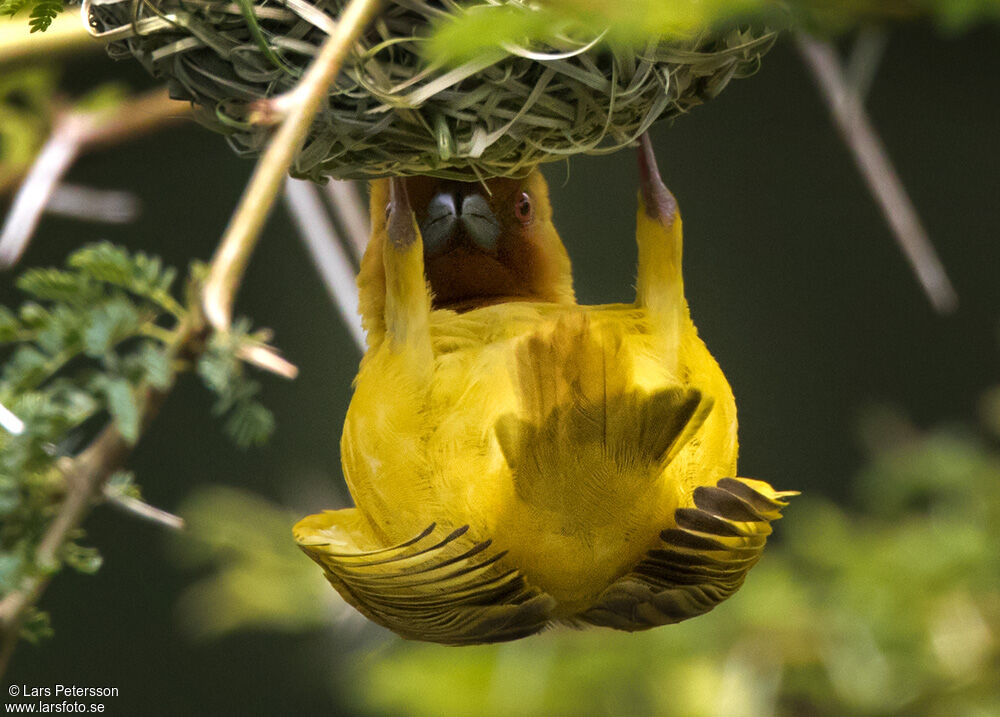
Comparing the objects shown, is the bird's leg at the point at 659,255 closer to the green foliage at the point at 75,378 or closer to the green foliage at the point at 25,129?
the green foliage at the point at 75,378

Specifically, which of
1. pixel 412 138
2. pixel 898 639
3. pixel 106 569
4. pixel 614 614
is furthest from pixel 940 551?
pixel 106 569

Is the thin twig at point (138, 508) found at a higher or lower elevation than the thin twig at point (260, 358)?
lower

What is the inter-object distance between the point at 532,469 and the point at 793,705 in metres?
1.40

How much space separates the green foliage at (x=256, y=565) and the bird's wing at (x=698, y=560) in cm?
125

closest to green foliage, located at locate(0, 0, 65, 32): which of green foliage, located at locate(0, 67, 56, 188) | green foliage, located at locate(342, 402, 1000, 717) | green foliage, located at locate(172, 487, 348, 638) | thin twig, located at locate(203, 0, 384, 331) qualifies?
thin twig, located at locate(203, 0, 384, 331)

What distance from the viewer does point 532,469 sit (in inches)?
40.7

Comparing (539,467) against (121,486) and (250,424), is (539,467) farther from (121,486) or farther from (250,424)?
(121,486)

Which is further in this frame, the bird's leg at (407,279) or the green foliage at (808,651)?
the green foliage at (808,651)

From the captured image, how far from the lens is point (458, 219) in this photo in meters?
1.23

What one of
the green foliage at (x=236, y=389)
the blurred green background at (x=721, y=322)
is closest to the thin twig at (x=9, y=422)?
the green foliage at (x=236, y=389)

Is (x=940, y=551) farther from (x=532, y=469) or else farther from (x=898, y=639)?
(x=532, y=469)

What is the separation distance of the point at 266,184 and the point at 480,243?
0.70m

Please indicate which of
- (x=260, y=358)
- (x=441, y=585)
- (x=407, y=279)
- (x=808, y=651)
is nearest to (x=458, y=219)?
(x=407, y=279)

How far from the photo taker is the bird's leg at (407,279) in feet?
3.67
